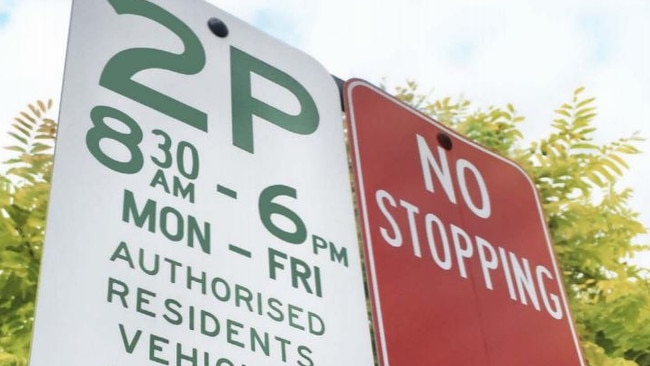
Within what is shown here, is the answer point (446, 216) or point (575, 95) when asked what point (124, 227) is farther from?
point (575, 95)

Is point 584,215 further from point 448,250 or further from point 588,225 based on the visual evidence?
point 448,250

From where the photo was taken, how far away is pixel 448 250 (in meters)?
1.75

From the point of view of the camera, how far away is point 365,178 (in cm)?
176

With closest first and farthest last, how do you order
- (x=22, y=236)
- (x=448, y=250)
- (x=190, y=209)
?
1. (x=190, y=209)
2. (x=448, y=250)
3. (x=22, y=236)

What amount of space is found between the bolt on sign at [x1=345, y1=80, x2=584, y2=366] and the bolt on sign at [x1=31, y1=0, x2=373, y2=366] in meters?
0.11

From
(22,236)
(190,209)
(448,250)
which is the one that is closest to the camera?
(190,209)

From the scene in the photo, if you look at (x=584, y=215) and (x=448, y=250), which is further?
(x=584, y=215)

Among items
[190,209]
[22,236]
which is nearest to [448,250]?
[190,209]

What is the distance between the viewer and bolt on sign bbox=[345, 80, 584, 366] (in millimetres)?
1599

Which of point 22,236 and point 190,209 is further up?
point 22,236

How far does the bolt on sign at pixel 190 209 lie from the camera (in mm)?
1136

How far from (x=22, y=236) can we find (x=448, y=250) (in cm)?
296

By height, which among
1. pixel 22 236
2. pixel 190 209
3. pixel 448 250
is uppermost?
pixel 22 236

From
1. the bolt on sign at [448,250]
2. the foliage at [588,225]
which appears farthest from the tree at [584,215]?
the bolt on sign at [448,250]
